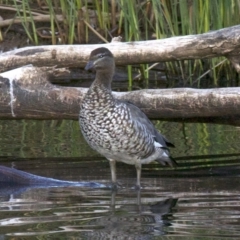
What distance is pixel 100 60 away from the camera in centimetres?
630

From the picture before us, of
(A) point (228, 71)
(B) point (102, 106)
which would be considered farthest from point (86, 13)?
(B) point (102, 106)

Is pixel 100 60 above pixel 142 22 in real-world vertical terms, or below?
below

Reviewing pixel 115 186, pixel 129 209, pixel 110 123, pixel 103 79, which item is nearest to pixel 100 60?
pixel 103 79

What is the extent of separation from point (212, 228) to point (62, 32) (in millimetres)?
7556

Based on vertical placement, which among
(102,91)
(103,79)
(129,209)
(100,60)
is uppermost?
(100,60)

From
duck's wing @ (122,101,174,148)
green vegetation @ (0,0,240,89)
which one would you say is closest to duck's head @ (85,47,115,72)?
duck's wing @ (122,101,174,148)

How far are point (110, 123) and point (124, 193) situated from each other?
1.72ft

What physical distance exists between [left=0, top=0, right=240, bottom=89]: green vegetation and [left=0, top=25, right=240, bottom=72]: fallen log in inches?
79.2

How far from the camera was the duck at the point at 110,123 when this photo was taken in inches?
242

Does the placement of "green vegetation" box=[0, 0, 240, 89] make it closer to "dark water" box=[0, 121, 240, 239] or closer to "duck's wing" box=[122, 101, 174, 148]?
"dark water" box=[0, 121, 240, 239]

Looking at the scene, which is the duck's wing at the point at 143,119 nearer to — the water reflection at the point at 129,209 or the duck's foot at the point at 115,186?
the water reflection at the point at 129,209

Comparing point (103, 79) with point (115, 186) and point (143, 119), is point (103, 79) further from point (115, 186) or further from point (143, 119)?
point (115, 186)

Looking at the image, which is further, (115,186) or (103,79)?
→ (103,79)

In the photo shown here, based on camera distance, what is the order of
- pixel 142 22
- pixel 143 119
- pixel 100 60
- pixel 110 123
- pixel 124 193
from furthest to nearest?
pixel 142 22 < pixel 143 119 < pixel 100 60 < pixel 110 123 < pixel 124 193
